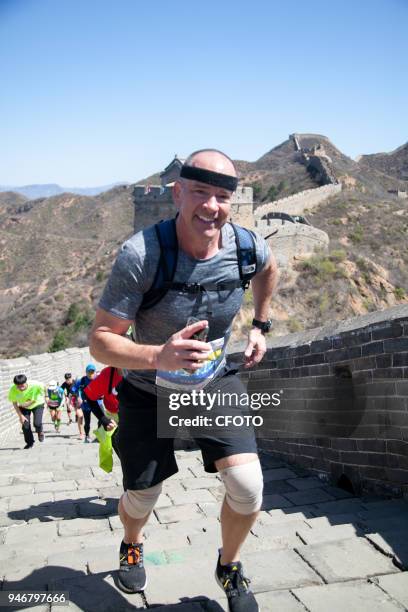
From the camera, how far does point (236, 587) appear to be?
2.82 metres

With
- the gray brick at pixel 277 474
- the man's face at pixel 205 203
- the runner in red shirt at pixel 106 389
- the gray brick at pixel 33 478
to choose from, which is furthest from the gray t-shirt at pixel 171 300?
the gray brick at pixel 33 478

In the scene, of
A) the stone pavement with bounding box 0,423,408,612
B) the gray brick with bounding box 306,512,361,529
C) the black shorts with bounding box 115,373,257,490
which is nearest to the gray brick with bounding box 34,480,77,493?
the stone pavement with bounding box 0,423,408,612

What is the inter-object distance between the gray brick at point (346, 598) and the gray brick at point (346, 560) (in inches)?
3.7

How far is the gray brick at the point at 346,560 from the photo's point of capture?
3035mm

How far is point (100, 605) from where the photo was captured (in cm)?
289

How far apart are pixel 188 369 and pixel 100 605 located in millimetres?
1114

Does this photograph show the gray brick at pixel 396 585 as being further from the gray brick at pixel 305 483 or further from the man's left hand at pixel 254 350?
the gray brick at pixel 305 483

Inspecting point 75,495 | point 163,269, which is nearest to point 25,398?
point 75,495

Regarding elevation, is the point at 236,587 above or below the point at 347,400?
below

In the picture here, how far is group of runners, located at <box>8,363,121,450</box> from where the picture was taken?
18.1ft

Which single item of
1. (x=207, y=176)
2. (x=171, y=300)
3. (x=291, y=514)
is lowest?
(x=291, y=514)

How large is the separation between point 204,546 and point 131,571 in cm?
67

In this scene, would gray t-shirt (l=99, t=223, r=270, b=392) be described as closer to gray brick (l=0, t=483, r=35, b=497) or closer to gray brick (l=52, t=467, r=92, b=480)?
gray brick (l=0, t=483, r=35, b=497)

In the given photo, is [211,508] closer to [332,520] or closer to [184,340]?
[332,520]
